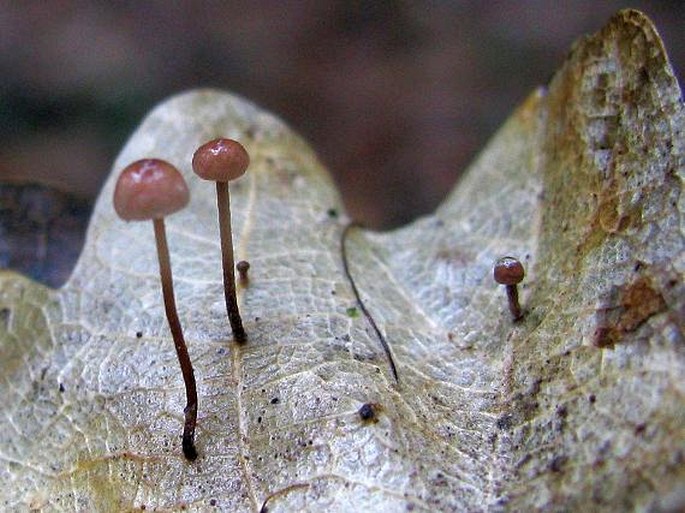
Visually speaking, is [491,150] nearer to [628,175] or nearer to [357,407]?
[628,175]

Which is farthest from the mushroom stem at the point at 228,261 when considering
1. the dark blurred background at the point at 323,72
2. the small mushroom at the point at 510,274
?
the dark blurred background at the point at 323,72

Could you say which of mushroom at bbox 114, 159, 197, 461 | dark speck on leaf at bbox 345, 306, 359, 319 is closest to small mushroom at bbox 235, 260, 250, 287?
dark speck on leaf at bbox 345, 306, 359, 319

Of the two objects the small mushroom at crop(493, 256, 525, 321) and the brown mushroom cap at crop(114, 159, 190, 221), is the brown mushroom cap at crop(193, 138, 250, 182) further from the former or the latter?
the small mushroom at crop(493, 256, 525, 321)

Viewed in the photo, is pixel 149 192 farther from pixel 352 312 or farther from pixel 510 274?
pixel 510 274

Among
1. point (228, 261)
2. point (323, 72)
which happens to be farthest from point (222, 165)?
point (323, 72)

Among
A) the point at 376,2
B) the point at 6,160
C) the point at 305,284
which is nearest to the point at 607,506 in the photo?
the point at 305,284

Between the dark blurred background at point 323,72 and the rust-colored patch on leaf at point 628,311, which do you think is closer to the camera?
the rust-colored patch on leaf at point 628,311

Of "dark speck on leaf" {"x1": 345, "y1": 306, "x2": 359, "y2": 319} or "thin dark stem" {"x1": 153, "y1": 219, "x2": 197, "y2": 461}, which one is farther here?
"dark speck on leaf" {"x1": 345, "y1": 306, "x2": 359, "y2": 319}

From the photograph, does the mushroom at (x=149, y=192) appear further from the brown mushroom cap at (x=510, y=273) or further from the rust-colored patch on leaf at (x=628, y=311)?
the rust-colored patch on leaf at (x=628, y=311)
